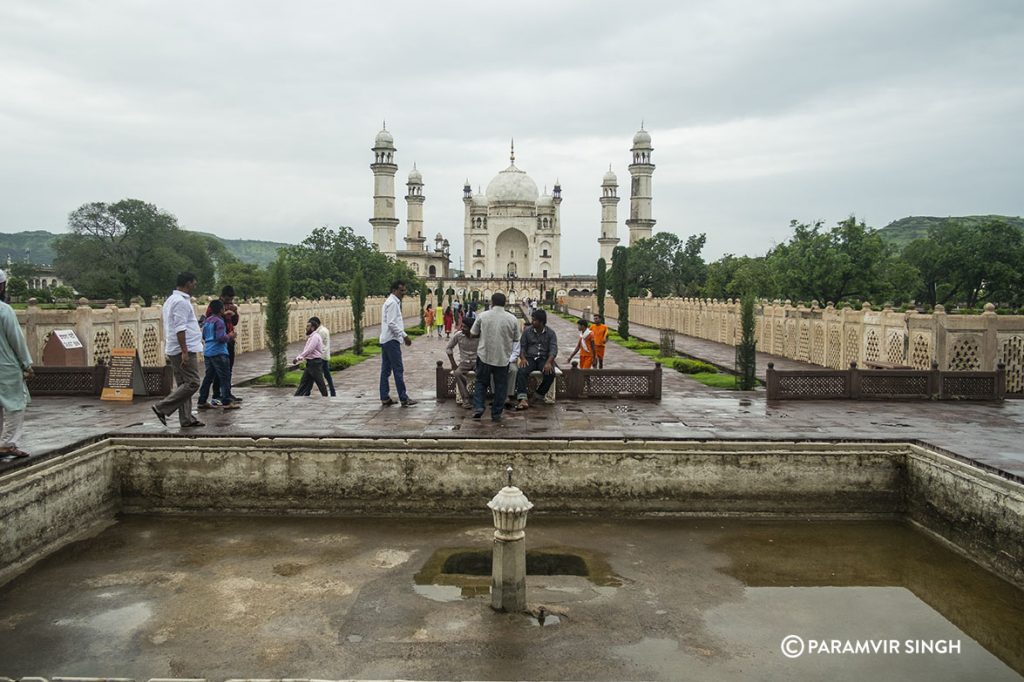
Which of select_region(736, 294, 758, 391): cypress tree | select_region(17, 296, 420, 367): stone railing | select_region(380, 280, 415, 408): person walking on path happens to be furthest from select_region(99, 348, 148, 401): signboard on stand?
select_region(736, 294, 758, 391): cypress tree

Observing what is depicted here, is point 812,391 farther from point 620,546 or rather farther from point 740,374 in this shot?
point 620,546

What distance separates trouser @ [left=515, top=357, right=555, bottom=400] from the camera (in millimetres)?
9000

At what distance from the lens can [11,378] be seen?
5777 millimetres

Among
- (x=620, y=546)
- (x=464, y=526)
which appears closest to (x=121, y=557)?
(x=464, y=526)

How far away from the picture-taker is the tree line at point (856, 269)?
90.9ft

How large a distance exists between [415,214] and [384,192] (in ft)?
43.6

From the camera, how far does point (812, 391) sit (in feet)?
32.4

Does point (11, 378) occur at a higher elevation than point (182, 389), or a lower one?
higher

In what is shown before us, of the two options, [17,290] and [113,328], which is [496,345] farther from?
[17,290]

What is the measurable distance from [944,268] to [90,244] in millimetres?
49486

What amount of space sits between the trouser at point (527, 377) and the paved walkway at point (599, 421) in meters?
0.33

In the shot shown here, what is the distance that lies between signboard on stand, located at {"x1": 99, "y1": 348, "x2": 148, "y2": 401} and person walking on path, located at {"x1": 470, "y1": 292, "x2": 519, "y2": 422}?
15.0 ft

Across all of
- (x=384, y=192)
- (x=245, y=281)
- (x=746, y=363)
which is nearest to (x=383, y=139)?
(x=384, y=192)

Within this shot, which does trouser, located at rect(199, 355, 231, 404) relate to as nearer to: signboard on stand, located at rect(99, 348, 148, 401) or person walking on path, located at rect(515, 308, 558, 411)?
signboard on stand, located at rect(99, 348, 148, 401)
